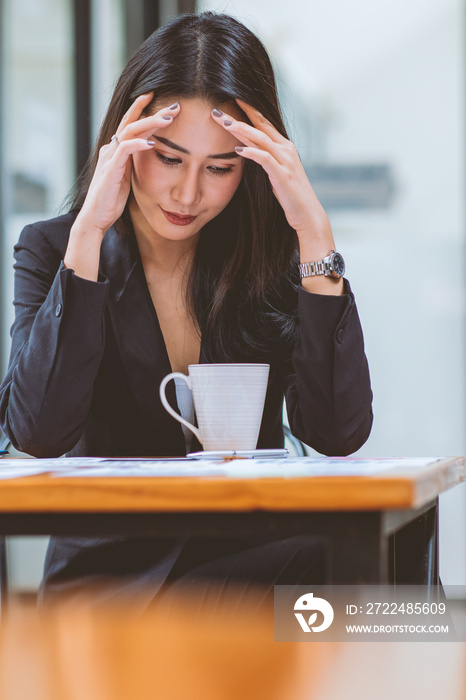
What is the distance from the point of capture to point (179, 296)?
139 cm

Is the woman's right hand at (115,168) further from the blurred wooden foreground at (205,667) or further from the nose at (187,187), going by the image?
the blurred wooden foreground at (205,667)

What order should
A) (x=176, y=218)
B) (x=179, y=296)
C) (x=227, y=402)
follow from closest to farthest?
1. (x=227, y=402)
2. (x=176, y=218)
3. (x=179, y=296)

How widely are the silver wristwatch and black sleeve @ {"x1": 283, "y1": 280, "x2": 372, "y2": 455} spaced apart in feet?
0.08

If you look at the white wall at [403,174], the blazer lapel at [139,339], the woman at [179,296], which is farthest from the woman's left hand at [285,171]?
the white wall at [403,174]

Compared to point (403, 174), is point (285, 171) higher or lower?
lower

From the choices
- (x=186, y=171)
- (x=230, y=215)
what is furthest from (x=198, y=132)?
(x=230, y=215)

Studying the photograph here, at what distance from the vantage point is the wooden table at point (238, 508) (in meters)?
0.58

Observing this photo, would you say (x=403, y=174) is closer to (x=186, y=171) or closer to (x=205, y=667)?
(x=186, y=171)

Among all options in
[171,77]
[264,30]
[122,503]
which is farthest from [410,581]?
[264,30]

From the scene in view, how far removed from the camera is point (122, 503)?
0.61 metres

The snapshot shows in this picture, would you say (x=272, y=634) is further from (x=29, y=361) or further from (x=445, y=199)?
(x=445, y=199)

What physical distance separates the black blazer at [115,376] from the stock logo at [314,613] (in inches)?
14.6

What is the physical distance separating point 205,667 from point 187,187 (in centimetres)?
83

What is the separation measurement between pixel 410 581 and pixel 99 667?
0.43 metres
